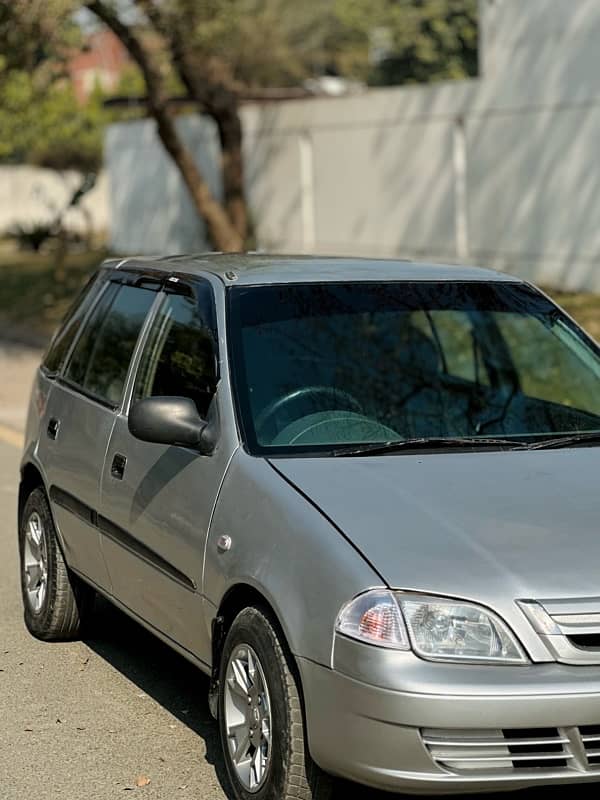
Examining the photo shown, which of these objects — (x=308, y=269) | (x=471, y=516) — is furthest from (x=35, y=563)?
(x=471, y=516)

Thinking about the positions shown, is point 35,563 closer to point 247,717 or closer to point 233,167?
point 247,717

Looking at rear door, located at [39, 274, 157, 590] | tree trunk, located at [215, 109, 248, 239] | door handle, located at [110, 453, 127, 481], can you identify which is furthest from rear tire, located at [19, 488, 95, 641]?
tree trunk, located at [215, 109, 248, 239]

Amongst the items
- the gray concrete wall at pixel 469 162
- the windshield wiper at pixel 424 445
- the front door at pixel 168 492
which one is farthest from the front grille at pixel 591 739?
the gray concrete wall at pixel 469 162

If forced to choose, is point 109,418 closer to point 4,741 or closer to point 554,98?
point 4,741

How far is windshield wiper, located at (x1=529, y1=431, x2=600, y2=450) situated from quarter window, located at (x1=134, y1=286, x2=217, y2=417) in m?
1.11

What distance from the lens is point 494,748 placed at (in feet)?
13.5

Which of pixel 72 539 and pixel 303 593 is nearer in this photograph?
pixel 303 593

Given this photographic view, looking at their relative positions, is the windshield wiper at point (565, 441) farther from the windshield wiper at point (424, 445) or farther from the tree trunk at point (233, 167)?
the tree trunk at point (233, 167)

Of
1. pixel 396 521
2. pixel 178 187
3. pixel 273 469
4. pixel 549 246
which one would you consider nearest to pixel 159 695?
pixel 273 469

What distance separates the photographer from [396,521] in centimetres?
448

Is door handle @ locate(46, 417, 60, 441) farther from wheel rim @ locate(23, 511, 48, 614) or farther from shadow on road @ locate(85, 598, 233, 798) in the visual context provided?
shadow on road @ locate(85, 598, 233, 798)

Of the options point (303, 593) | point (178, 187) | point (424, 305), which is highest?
point (424, 305)

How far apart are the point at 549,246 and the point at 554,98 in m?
1.73

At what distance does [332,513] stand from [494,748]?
815 millimetres
